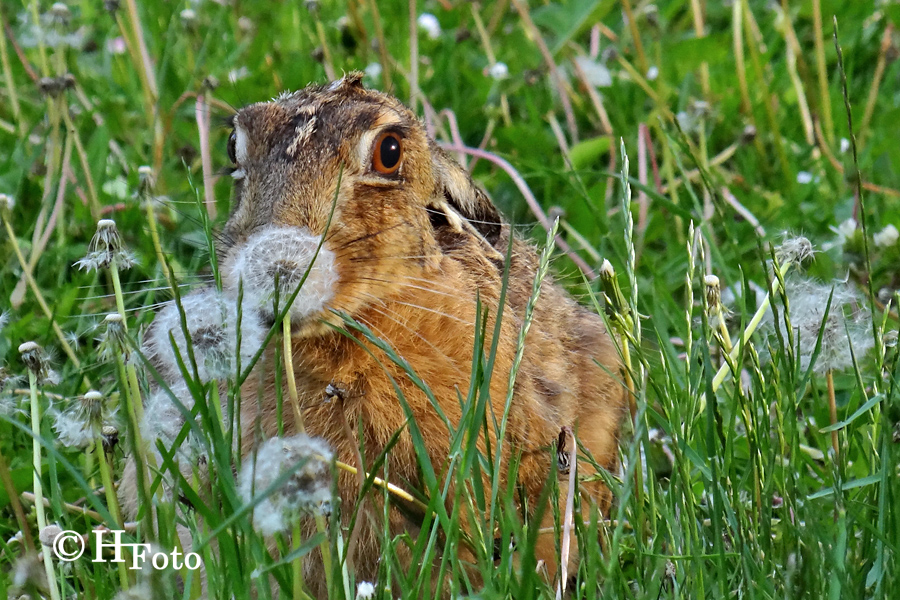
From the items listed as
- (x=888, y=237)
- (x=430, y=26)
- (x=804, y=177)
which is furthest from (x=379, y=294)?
(x=430, y=26)

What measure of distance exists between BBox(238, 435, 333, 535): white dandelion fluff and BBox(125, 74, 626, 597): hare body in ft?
1.49

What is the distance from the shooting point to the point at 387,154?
2.77 meters

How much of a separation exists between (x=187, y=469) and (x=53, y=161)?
6.54 feet

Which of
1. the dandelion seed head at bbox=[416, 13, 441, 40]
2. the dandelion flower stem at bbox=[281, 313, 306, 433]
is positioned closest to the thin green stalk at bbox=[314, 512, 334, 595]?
the dandelion flower stem at bbox=[281, 313, 306, 433]

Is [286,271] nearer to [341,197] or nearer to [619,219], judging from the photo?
[341,197]

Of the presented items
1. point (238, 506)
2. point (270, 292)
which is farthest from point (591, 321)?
point (238, 506)

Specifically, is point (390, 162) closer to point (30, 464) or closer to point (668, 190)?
point (30, 464)

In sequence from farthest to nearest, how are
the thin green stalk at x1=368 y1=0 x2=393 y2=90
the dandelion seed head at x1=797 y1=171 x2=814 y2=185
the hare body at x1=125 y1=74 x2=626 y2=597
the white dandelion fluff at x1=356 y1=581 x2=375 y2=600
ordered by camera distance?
the dandelion seed head at x1=797 y1=171 x2=814 y2=185, the thin green stalk at x1=368 y1=0 x2=393 y2=90, the hare body at x1=125 y1=74 x2=626 y2=597, the white dandelion fluff at x1=356 y1=581 x2=375 y2=600

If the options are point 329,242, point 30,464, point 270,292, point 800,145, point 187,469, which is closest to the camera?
point 270,292

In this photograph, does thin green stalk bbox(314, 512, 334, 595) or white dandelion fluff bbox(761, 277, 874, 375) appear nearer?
thin green stalk bbox(314, 512, 334, 595)

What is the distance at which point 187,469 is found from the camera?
269 centimetres

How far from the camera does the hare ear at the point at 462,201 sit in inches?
118

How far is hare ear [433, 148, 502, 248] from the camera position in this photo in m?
2.99

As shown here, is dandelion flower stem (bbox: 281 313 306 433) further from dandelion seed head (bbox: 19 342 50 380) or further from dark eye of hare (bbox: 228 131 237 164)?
dark eye of hare (bbox: 228 131 237 164)
